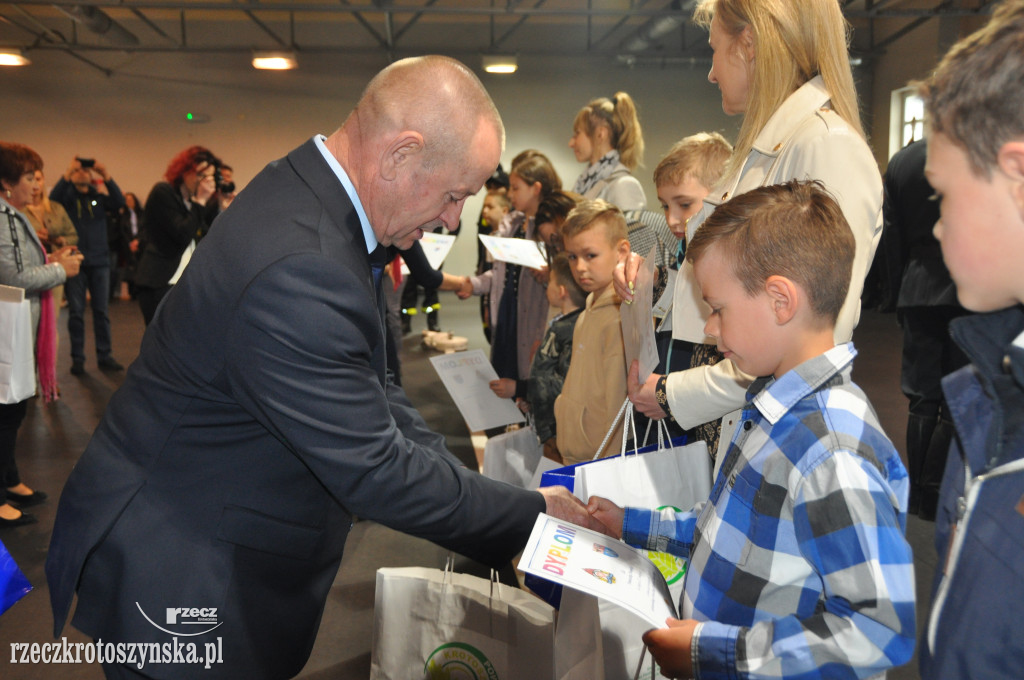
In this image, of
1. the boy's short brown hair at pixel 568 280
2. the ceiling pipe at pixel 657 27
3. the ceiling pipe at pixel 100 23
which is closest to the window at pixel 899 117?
the ceiling pipe at pixel 657 27

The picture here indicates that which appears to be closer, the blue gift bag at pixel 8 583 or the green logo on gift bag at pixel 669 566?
the blue gift bag at pixel 8 583

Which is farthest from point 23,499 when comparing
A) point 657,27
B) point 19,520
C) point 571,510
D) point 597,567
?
point 657,27

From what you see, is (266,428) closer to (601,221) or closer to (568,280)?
(601,221)

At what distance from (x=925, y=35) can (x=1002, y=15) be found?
13514 mm

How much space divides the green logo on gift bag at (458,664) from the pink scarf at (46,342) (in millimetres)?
3715

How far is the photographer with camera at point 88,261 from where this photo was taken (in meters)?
7.16

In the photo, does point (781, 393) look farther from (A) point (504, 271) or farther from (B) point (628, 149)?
(A) point (504, 271)

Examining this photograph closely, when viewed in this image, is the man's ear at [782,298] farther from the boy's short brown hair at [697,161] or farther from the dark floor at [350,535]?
the dark floor at [350,535]

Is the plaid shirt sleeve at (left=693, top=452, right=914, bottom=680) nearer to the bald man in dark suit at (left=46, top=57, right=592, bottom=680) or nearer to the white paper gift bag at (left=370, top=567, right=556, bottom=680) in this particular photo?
the bald man in dark suit at (left=46, top=57, right=592, bottom=680)

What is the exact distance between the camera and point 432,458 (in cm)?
145

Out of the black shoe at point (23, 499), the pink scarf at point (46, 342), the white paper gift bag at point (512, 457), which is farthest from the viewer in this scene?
the pink scarf at point (46, 342)

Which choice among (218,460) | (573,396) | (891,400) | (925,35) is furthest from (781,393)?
(925,35)

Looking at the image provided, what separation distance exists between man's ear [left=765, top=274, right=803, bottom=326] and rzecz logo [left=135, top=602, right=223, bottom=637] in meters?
1.06

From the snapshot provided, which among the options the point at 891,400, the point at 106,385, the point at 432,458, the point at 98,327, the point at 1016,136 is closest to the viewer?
the point at 1016,136
